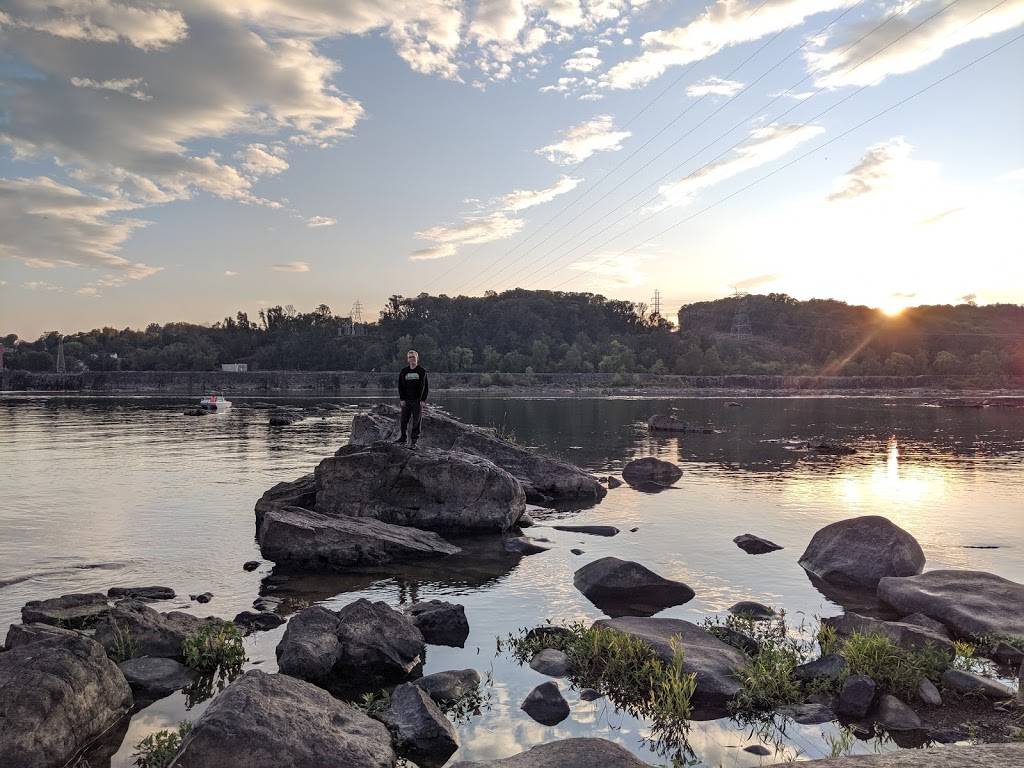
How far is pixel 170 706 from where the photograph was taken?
35.8 ft

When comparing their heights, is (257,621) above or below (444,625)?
below

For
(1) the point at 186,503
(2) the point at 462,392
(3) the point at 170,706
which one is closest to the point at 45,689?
(3) the point at 170,706

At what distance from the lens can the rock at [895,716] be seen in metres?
10.2

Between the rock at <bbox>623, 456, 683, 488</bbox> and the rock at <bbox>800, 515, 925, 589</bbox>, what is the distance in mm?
16128

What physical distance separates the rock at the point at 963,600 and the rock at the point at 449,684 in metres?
9.50

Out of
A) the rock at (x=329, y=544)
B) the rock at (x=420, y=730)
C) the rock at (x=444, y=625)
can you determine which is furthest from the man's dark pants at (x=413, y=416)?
the rock at (x=420, y=730)

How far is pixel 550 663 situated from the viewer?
12.5 meters

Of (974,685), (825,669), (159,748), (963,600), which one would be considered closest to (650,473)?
(963,600)

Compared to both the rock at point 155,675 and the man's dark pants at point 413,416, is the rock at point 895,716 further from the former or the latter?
the man's dark pants at point 413,416

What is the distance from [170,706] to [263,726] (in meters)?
3.26

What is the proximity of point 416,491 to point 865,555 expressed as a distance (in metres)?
13.3

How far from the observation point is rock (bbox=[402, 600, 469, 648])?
1378cm

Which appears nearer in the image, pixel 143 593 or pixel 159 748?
pixel 159 748

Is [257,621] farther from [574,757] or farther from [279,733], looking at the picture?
[574,757]
